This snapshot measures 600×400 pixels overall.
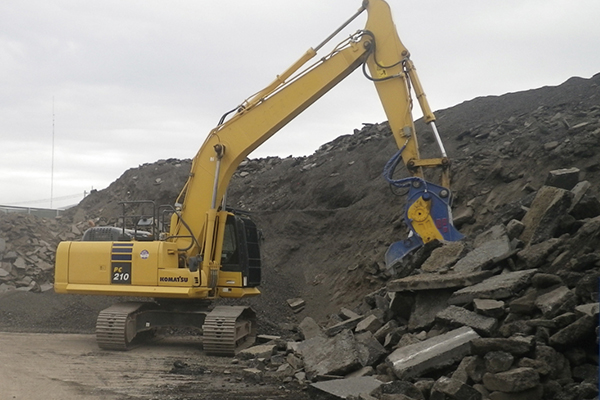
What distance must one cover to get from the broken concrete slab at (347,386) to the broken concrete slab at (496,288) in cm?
146

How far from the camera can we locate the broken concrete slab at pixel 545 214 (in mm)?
8609

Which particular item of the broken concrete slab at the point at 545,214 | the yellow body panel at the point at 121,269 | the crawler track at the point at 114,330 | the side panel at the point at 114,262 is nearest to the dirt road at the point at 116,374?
the crawler track at the point at 114,330

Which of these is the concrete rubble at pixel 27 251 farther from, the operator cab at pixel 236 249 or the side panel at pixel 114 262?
the operator cab at pixel 236 249

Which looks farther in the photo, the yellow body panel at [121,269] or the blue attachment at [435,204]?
the yellow body panel at [121,269]

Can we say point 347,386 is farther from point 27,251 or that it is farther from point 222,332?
point 27,251

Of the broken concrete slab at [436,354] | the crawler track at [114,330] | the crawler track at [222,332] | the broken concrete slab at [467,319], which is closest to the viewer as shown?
the broken concrete slab at [436,354]

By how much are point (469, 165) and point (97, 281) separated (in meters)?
9.13

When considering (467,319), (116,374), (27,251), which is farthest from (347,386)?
(27,251)

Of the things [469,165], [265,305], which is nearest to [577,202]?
[469,165]

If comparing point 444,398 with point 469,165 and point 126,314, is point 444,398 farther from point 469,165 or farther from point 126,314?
point 469,165

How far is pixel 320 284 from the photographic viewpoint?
639 inches

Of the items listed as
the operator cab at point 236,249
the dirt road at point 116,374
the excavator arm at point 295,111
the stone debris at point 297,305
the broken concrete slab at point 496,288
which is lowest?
the dirt road at point 116,374

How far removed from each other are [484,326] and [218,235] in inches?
222

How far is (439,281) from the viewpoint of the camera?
8.27 meters
